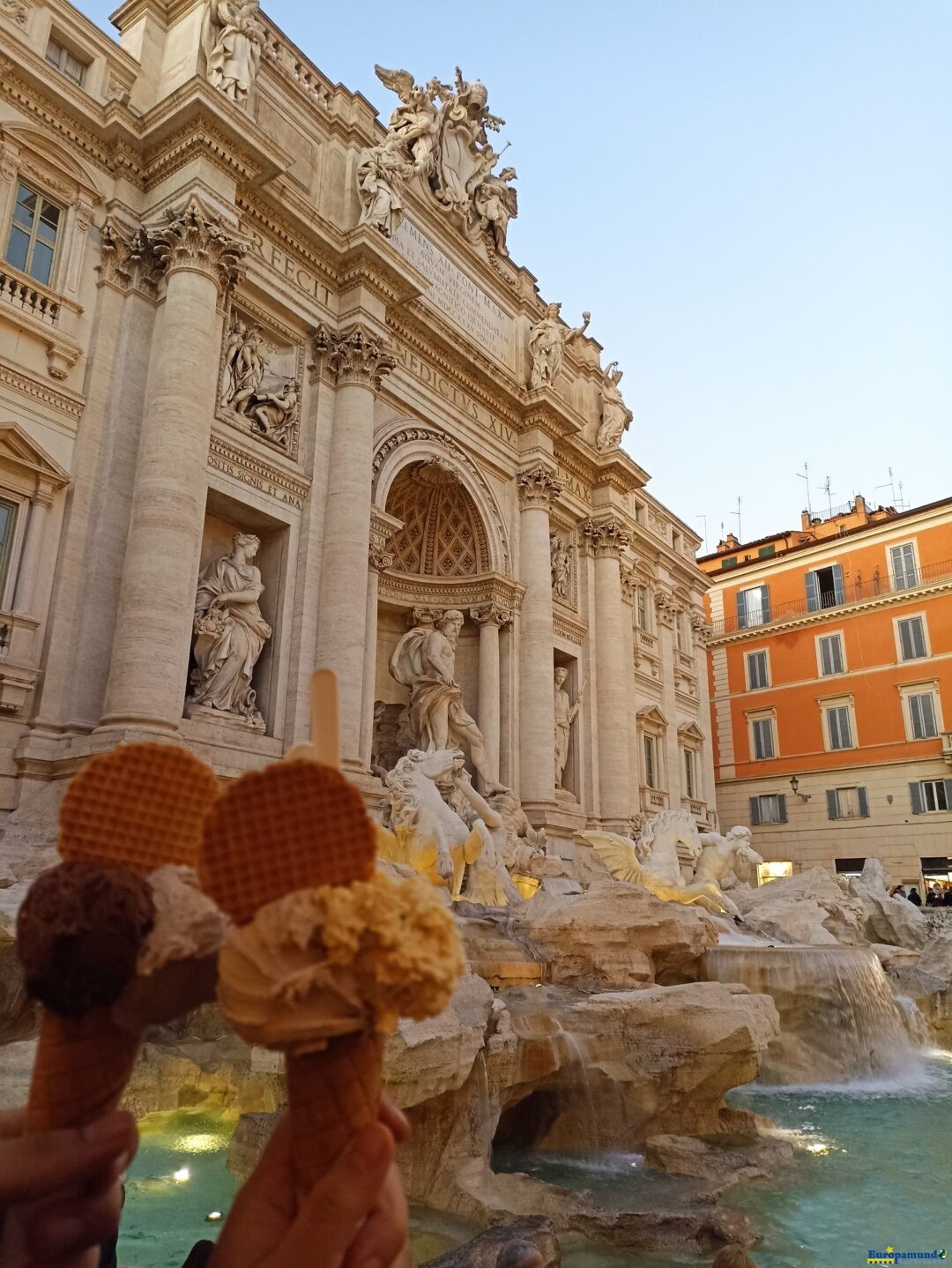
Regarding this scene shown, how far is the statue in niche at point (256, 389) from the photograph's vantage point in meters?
12.1

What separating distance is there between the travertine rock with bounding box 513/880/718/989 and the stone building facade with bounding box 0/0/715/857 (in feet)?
12.6

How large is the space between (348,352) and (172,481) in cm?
415

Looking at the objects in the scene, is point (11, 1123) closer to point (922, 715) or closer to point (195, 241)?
point (195, 241)

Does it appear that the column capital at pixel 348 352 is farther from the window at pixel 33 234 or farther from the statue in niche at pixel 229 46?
the window at pixel 33 234

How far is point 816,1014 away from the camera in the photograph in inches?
363

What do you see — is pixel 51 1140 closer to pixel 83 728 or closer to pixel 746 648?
pixel 83 728

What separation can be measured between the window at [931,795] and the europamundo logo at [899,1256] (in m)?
23.1

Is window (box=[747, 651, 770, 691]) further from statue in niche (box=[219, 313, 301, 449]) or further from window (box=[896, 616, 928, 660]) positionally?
statue in niche (box=[219, 313, 301, 449])

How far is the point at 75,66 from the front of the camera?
450 inches

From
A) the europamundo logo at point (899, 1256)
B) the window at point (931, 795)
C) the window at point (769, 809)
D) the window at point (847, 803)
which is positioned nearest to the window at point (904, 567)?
the window at point (931, 795)

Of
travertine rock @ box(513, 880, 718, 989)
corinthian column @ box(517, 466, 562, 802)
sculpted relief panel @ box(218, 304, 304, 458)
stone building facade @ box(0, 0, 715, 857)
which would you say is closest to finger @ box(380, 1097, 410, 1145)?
travertine rock @ box(513, 880, 718, 989)

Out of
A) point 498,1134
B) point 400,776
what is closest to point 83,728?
point 400,776

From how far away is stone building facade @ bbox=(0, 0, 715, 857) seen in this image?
9922 mm

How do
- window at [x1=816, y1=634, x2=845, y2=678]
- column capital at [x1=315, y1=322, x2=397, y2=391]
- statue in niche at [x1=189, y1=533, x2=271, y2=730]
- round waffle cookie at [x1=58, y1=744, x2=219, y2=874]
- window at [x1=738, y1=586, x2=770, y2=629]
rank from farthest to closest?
window at [x1=738, y1=586, x2=770, y2=629] → window at [x1=816, y1=634, x2=845, y2=678] → column capital at [x1=315, y1=322, x2=397, y2=391] → statue in niche at [x1=189, y1=533, x2=271, y2=730] → round waffle cookie at [x1=58, y1=744, x2=219, y2=874]
